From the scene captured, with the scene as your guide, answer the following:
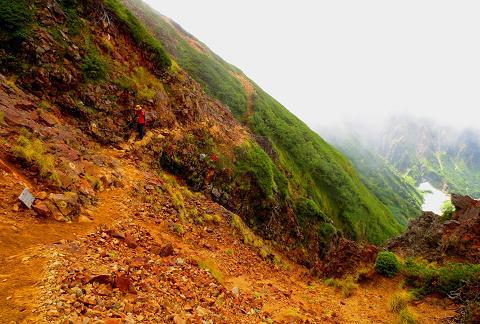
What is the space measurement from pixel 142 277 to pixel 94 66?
1717 centimetres

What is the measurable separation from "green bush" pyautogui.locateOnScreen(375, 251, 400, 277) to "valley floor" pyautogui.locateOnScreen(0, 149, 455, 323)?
0.45 metres

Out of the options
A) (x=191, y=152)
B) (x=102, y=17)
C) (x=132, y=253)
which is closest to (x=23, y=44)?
(x=102, y=17)

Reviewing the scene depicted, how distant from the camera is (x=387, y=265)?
16516mm

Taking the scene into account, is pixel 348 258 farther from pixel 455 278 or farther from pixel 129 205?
pixel 129 205

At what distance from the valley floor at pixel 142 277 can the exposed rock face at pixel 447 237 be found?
458 centimetres

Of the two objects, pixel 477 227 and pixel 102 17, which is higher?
pixel 477 227

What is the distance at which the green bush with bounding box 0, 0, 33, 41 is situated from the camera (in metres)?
17.9

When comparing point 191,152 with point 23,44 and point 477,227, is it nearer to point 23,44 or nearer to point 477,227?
point 23,44

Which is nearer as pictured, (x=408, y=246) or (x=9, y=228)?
(x=9, y=228)

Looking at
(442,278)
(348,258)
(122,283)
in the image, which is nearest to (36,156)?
(122,283)

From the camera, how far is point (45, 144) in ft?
45.6

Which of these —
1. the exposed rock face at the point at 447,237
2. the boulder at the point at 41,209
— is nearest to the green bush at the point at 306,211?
the exposed rock face at the point at 447,237

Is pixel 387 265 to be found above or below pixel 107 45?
below

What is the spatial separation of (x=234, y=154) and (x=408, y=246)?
52.9ft
